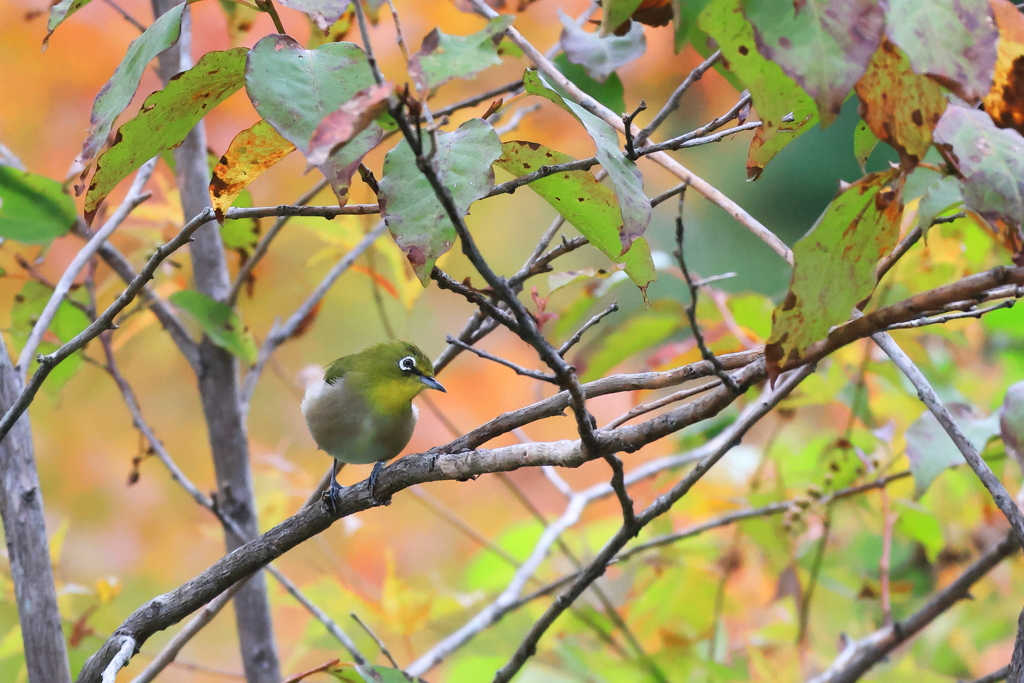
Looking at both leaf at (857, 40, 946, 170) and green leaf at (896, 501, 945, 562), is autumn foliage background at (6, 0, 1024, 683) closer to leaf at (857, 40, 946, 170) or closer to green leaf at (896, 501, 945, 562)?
green leaf at (896, 501, 945, 562)

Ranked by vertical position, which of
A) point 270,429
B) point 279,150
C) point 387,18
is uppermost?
point 387,18

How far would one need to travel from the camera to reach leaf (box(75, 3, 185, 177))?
0.66 meters

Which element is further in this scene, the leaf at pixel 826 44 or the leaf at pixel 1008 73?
the leaf at pixel 1008 73

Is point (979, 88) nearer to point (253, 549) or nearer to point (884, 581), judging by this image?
point (253, 549)

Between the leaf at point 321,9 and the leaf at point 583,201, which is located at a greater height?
the leaf at point 321,9

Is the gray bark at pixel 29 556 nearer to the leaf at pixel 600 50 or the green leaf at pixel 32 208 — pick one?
the green leaf at pixel 32 208

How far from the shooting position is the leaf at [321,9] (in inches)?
25.8

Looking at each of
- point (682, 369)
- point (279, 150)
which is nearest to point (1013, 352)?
point (682, 369)

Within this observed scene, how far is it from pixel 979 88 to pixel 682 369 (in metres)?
0.35

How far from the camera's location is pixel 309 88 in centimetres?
60

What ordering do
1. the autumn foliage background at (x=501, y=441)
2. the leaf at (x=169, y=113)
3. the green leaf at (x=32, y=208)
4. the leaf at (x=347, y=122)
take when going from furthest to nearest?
the autumn foliage background at (x=501, y=441), the green leaf at (x=32, y=208), the leaf at (x=169, y=113), the leaf at (x=347, y=122)

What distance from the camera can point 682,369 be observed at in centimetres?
78

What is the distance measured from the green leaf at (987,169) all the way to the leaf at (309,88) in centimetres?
41

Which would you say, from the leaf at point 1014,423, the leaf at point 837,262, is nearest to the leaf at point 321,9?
the leaf at point 837,262
